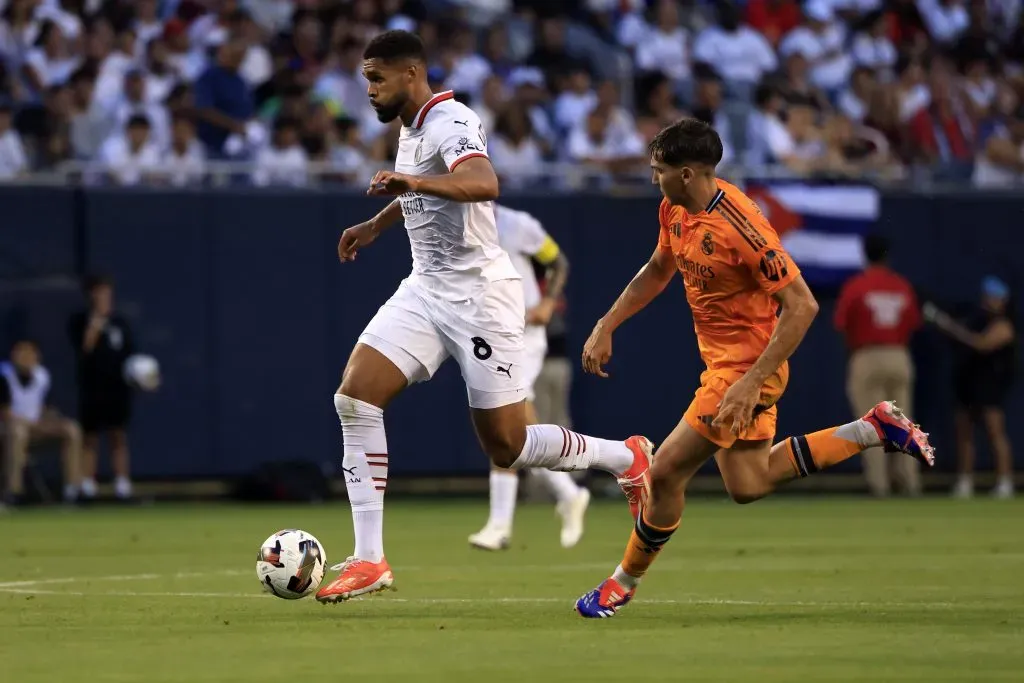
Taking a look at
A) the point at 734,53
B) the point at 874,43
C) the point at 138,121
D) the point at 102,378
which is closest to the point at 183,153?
the point at 138,121

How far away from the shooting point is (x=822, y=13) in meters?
26.1

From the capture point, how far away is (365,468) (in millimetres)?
9648

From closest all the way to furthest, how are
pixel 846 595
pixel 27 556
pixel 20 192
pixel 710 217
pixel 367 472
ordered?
pixel 710 217 < pixel 367 472 < pixel 846 595 < pixel 27 556 < pixel 20 192

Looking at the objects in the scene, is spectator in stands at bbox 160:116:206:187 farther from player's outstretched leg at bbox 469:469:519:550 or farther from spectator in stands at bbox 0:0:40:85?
player's outstretched leg at bbox 469:469:519:550

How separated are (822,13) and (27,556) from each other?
15.7 meters

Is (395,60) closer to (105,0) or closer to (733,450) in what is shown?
(733,450)

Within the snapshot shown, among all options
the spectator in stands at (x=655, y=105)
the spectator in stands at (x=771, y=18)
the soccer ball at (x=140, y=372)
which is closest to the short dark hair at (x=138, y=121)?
the soccer ball at (x=140, y=372)

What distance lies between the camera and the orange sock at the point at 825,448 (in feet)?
31.6

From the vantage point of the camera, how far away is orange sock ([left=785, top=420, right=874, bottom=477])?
962 centimetres

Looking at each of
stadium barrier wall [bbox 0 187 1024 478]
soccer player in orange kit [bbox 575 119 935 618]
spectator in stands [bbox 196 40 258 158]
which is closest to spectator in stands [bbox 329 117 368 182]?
stadium barrier wall [bbox 0 187 1024 478]

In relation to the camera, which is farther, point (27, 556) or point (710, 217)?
point (27, 556)

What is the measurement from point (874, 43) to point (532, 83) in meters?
5.69

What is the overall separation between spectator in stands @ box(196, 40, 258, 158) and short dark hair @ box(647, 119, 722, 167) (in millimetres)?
12574

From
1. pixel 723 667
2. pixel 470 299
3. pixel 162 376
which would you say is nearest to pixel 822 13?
pixel 162 376
